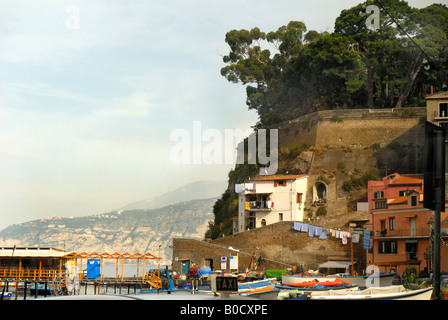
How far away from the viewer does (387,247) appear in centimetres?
5006

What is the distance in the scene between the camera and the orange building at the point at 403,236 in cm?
4706

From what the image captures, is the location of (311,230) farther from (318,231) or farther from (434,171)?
(434,171)

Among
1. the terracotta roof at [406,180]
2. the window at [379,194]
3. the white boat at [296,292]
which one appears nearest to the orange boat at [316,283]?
the white boat at [296,292]

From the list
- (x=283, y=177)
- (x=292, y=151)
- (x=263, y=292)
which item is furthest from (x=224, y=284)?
(x=292, y=151)

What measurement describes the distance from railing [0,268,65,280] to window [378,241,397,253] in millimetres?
23314

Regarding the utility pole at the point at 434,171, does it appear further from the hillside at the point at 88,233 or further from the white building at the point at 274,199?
the hillside at the point at 88,233

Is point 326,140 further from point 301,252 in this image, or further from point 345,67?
point 301,252

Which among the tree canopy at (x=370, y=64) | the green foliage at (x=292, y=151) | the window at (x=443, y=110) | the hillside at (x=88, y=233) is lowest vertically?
the hillside at (x=88, y=233)

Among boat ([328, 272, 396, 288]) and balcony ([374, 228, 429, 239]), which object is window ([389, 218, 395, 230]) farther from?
boat ([328, 272, 396, 288])

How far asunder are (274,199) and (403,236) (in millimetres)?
20033

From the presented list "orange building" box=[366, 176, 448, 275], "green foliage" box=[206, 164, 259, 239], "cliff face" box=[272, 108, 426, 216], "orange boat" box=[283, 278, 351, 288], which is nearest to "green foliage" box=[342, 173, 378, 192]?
"cliff face" box=[272, 108, 426, 216]

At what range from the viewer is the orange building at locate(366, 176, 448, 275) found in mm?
47062
